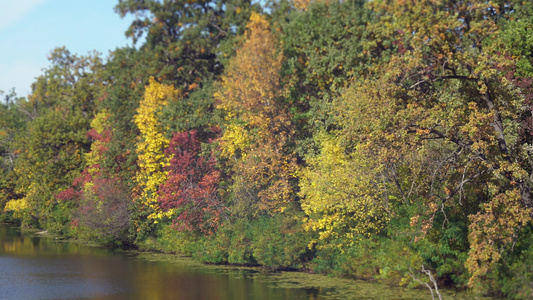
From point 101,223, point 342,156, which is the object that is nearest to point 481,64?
point 342,156

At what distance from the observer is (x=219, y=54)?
5122 centimetres

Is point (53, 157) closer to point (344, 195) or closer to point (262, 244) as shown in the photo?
point (262, 244)

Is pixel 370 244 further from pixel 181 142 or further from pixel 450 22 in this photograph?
pixel 181 142

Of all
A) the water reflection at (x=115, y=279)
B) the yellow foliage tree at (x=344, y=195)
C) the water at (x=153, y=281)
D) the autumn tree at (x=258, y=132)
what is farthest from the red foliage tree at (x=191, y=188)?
the yellow foliage tree at (x=344, y=195)

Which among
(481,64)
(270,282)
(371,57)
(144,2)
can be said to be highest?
(144,2)

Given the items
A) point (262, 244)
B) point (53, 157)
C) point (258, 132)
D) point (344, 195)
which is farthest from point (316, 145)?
point (53, 157)

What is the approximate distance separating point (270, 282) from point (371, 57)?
15179mm

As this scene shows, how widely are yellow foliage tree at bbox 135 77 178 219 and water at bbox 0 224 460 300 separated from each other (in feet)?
14.4

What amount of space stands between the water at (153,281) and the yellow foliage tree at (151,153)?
173 inches

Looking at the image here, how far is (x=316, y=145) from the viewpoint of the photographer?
3650 cm

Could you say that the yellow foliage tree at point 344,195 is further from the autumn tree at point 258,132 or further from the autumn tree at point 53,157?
the autumn tree at point 53,157

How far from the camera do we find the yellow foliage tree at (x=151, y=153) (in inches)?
1708

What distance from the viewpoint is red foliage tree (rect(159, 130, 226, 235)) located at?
39469mm

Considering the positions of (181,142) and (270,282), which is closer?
(270,282)
